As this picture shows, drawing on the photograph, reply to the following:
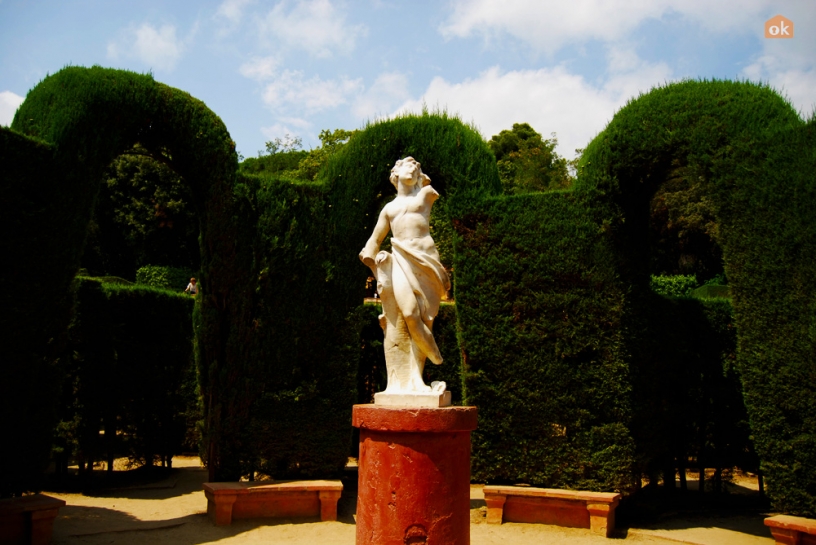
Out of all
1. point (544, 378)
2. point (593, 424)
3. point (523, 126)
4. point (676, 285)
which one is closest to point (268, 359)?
point (544, 378)

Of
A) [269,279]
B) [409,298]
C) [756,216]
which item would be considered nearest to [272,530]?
[269,279]

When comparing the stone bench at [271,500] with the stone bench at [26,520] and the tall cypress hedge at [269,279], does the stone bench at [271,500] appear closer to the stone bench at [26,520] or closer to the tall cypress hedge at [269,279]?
the tall cypress hedge at [269,279]

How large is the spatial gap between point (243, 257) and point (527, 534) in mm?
4962

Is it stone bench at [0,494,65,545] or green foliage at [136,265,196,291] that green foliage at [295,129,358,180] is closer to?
green foliage at [136,265,196,291]

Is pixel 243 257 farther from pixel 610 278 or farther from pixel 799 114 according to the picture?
pixel 799 114

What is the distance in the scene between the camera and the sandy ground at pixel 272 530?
22.0 ft

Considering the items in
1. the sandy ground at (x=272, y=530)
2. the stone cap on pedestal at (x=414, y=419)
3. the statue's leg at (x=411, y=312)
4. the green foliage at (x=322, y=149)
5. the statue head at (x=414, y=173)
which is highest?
the green foliage at (x=322, y=149)

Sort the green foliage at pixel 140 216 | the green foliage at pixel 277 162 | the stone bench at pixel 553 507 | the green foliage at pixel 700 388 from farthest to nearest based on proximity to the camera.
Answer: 1. the green foliage at pixel 277 162
2. the green foliage at pixel 140 216
3. the green foliage at pixel 700 388
4. the stone bench at pixel 553 507

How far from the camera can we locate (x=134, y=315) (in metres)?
9.55

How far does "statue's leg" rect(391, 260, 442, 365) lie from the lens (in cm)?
521

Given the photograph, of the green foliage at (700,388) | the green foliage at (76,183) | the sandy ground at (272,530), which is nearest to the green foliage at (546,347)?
Result: the sandy ground at (272,530)

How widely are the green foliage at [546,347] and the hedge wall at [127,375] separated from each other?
5.01 m

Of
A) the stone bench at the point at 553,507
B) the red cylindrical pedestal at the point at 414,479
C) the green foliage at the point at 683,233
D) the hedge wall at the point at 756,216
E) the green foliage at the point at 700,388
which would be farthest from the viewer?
the green foliage at the point at 683,233

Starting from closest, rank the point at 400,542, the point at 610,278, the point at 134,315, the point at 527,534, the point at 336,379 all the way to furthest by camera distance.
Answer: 1. the point at 400,542
2. the point at 527,534
3. the point at 610,278
4. the point at 336,379
5. the point at 134,315
